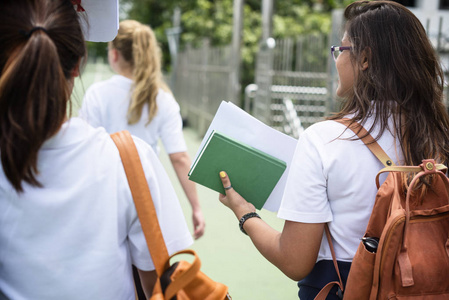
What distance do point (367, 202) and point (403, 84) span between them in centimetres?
39

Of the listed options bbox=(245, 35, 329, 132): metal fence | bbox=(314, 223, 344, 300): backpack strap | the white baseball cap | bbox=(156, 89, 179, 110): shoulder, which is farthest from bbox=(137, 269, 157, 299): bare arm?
bbox=(245, 35, 329, 132): metal fence

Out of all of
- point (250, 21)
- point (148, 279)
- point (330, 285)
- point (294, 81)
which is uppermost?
point (250, 21)

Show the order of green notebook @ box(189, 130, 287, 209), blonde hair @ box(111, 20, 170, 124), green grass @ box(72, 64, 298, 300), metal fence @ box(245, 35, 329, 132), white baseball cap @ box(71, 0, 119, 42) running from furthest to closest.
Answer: metal fence @ box(245, 35, 329, 132), green grass @ box(72, 64, 298, 300), blonde hair @ box(111, 20, 170, 124), green notebook @ box(189, 130, 287, 209), white baseball cap @ box(71, 0, 119, 42)

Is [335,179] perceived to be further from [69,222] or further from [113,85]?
[113,85]

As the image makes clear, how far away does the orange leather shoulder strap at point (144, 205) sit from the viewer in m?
1.44

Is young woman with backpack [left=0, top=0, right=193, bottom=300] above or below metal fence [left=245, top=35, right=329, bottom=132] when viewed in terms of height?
above

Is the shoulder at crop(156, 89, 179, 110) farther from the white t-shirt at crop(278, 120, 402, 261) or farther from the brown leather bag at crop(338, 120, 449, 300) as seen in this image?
the brown leather bag at crop(338, 120, 449, 300)

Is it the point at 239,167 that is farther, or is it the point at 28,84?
the point at 239,167

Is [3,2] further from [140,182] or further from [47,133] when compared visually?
[140,182]

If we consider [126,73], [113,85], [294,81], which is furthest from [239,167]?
[294,81]

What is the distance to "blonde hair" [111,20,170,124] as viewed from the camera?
3230 millimetres

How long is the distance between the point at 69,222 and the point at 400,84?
1.08m

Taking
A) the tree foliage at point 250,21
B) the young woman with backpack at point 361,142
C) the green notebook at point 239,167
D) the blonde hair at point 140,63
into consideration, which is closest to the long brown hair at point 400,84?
the young woman with backpack at point 361,142

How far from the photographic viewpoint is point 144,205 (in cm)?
145
